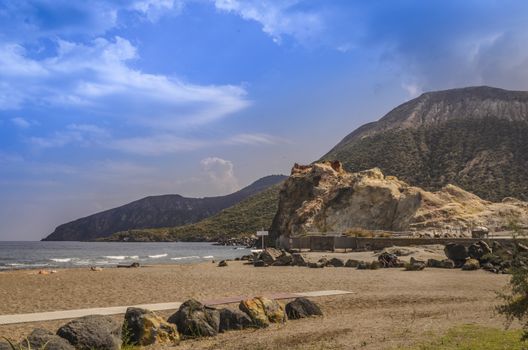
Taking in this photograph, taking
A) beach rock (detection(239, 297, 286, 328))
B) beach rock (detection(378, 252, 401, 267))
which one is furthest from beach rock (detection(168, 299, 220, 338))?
beach rock (detection(378, 252, 401, 267))

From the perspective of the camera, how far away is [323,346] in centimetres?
938

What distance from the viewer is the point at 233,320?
11.7 meters

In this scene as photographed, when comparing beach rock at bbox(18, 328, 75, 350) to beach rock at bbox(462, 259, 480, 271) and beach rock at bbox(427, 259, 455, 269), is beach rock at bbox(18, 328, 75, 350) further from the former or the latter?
beach rock at bbox(427, 259, 455, 269)

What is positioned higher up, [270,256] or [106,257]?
[270,256]

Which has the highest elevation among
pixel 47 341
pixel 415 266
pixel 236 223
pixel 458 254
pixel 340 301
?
pixel 236 223

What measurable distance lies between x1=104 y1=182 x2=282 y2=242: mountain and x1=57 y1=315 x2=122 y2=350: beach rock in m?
110

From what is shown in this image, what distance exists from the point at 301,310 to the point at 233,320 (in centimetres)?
212

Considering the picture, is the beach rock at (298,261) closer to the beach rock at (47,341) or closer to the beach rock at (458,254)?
the beach rock at (458,254)

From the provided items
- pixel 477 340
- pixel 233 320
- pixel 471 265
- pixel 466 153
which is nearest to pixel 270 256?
pixel 471 265

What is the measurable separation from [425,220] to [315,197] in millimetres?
23585

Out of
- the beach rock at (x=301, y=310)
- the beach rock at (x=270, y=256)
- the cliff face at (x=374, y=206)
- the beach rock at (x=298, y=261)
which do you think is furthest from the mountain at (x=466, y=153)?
the beach rock at (x=301, y=310)

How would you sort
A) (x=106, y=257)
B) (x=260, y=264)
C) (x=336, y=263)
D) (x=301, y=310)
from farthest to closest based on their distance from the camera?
(x=106, y=257) < (x=260, y=264) < (x=336, y=263) < (x=301, y=310)

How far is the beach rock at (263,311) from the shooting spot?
1188 cm

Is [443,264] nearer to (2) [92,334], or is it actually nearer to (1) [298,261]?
(1) [298,261]
